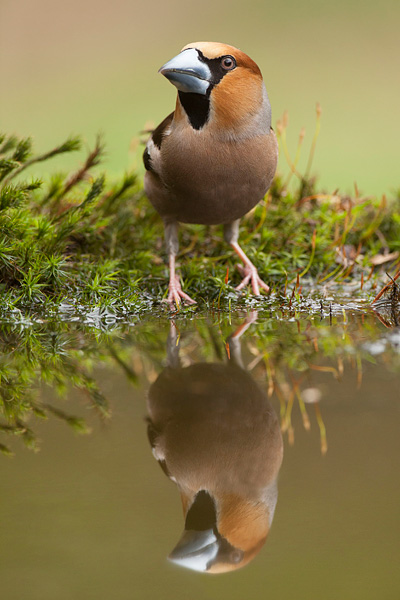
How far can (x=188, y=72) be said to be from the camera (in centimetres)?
315

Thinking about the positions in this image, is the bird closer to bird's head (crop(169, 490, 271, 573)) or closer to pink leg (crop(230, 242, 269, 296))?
pink leg (crop(230, 242, 269, 296))

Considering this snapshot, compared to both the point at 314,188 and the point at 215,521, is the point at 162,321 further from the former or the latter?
the point at 314,188

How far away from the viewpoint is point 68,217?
396 cm

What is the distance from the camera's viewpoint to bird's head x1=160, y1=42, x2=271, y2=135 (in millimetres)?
3191

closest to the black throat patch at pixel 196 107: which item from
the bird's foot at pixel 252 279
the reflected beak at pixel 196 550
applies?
the bird's foot at pixel 252 279

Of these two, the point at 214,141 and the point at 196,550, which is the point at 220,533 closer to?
the point at 196,550

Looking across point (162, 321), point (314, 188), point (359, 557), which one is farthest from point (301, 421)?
point (314, 188)

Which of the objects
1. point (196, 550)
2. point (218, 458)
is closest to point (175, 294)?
point (218, 458)

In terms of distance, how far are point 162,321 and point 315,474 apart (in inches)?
69.2

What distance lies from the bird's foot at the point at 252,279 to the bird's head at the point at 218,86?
0.88 m

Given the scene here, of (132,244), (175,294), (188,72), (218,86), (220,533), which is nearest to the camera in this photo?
(220,533)

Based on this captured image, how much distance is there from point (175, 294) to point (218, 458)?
2.03 metres

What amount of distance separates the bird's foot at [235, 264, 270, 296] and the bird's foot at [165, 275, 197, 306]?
34cm

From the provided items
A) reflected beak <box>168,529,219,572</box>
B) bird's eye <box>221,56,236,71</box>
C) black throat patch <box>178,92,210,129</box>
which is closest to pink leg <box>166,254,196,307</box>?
black throat patch <box>178,92,210,129</box>
